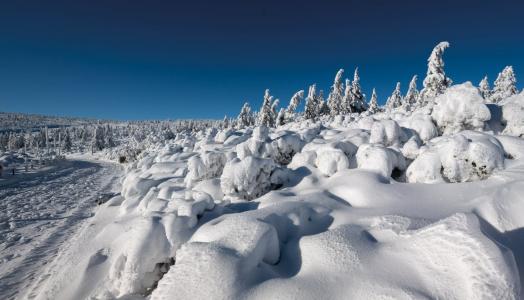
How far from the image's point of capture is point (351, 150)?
319 inches

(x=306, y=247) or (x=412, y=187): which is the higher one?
(x=412, y=187)

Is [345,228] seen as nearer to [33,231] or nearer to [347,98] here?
[33,231]

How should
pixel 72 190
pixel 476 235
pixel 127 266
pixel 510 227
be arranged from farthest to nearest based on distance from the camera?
pixel 72 190, pixel 127 266, pixel 510 227, pixel 476 235

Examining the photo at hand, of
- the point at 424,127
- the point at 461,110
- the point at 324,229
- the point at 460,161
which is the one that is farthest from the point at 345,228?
the point at 461,110

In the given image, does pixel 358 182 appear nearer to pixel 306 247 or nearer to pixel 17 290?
pixel 306 247

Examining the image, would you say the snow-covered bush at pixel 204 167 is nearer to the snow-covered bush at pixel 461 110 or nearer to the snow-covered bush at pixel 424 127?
the snow-covered bush at pixel 424 127

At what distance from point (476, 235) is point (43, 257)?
988cm

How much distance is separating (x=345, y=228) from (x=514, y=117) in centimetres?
775

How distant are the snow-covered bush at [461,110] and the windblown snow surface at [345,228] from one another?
1.2 inches

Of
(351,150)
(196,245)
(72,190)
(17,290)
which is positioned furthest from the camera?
(72,190)

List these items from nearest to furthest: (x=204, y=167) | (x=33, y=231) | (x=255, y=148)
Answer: (x=204, y=167), (x=255, y=148), (x=33, y=231)

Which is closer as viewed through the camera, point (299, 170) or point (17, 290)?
point (17, 290)

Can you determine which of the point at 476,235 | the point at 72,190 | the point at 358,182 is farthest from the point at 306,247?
the point at 72,190

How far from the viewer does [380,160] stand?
255 inches
